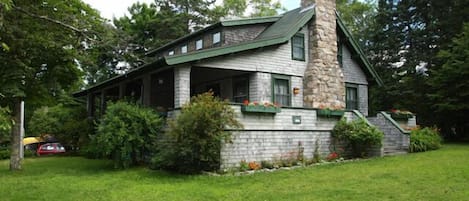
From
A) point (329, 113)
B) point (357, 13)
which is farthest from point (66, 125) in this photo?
point (357, 13)

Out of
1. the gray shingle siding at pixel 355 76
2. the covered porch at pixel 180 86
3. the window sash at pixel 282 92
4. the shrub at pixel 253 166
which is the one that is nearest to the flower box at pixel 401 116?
the gray shingle siding at pixel 355 76

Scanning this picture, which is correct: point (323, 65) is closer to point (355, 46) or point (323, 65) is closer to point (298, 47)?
point (298, 47)

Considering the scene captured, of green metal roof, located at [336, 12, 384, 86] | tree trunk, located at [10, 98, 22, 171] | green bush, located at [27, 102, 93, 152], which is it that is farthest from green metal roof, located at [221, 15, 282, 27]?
green bush, located at [27, 102, 93, 152]

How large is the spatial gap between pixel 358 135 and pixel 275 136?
10.5 feet

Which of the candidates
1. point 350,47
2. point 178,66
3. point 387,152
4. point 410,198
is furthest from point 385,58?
point 410,198

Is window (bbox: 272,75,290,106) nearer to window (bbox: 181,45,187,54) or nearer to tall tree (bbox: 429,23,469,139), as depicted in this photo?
window (bbox: 181,45,187,54)

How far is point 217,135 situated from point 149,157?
344cm

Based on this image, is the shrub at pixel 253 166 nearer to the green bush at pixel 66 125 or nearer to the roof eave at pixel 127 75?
the roof eave at pixel 127 75

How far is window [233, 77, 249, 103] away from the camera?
53.8 feet

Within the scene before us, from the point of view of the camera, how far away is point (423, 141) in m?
15.9

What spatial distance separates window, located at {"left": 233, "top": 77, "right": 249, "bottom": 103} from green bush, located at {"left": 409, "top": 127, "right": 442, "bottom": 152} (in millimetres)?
6569

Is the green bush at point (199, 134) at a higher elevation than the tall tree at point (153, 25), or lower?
lower

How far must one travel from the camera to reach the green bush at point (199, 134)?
37.0 ft

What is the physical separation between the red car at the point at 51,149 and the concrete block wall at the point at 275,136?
49.4 ft
